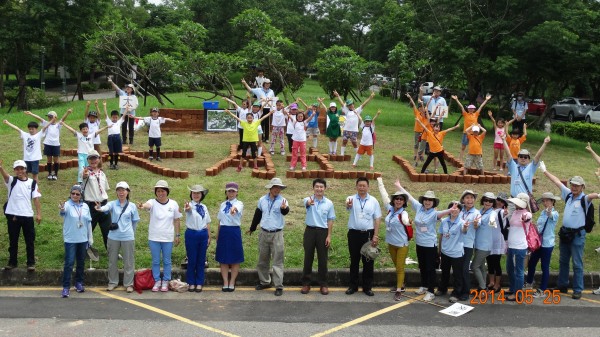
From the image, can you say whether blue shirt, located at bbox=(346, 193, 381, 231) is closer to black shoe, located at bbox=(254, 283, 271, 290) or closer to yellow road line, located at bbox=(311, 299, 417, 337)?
yellow road line, located at bbox=(311, 299, 417, 337)

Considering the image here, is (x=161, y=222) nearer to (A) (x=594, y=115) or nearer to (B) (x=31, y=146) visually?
(B) (x=31, y=146)

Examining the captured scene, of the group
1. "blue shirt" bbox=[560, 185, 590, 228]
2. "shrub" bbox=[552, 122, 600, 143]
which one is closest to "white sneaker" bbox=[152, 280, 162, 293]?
"blue shirt" bbox=[560, 185, 590, 228]

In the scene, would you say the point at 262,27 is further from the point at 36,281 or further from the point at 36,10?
the point at 36,281

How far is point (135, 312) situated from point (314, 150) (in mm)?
10891

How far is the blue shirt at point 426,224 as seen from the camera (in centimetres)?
976

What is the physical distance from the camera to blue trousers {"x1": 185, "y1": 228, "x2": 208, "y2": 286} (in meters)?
9.94

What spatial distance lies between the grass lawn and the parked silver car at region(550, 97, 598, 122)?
12.4 m

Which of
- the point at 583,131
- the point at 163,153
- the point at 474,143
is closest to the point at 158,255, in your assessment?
the point at 163,153

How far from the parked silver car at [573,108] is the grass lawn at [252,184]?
488 inches

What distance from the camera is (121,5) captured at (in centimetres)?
5778

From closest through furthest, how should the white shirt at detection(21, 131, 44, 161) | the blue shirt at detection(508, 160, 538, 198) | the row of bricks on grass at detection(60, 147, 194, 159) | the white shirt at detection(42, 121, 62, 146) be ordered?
the blue shirt at detection(508, 160, 538, 198), the white shirt at detection(21, 131, 44, 161), the white shirt at detection(42, 121, 62, 146), the row of bricks on grass at detection(60, 147, 194, 159)

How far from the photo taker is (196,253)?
9.98 m

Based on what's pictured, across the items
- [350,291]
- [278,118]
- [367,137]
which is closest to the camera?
[350,291]

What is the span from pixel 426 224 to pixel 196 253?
3.38 metres
